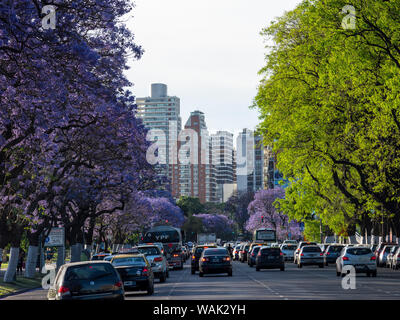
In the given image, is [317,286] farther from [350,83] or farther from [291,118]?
[291,118]

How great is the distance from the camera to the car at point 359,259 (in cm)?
3762

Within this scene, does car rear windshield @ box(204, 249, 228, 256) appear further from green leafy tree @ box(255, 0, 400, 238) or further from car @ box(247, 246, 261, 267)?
car @ box(247, 246, 261, 267)

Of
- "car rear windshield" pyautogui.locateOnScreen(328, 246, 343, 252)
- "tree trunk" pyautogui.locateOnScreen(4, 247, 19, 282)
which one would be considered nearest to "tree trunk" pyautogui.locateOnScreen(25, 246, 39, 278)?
"tree trunk" pyautogui.locateOnScreen(4, 247, 19, 282)

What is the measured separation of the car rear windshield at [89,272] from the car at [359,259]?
20.5m

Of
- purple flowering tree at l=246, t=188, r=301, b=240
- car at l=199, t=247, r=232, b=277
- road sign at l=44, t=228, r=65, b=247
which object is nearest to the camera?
car at l=199, t=247, r=232, b=277

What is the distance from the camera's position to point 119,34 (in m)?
31.5

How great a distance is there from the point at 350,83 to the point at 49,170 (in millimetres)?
16996

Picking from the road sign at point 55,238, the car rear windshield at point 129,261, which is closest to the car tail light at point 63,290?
the car rear windshield at point 129,261

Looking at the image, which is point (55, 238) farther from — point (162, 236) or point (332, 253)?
point (332, 253)

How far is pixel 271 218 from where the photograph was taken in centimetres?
13112

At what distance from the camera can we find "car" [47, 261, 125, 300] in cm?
1870

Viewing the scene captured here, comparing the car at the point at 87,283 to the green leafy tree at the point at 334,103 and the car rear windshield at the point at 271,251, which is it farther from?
the car rear windshield at the point at 271,251

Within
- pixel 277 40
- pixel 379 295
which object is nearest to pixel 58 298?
pixel 379 295

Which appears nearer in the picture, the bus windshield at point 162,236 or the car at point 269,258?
the car at point 269,258
